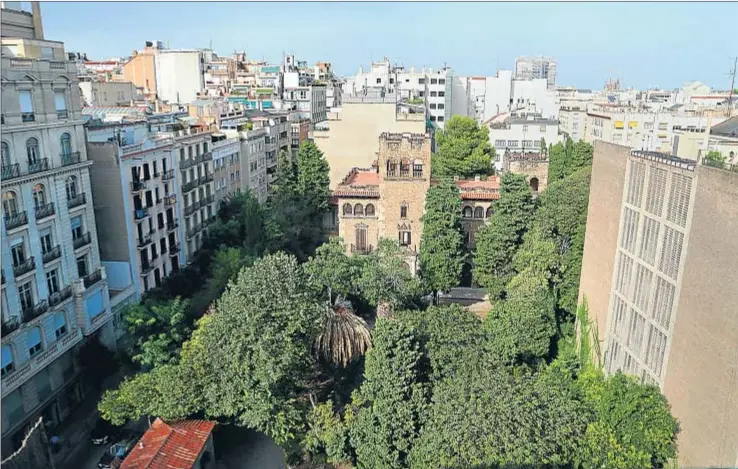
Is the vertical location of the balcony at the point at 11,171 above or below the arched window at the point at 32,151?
below

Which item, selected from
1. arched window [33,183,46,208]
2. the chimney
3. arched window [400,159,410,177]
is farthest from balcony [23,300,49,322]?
arched window [400,159,410,177]

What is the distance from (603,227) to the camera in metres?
27.5

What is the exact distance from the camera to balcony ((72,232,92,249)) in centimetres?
3016

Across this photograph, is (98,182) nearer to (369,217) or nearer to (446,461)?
(369,217)

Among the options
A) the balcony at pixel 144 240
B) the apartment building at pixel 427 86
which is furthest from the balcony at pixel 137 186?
the apartment building at pixel 427 86

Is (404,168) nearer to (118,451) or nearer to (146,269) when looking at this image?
(146,269)

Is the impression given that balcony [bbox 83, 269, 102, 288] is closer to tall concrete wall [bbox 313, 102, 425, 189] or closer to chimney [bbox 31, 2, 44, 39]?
chimney [bbox 31, 2, 44, 39]

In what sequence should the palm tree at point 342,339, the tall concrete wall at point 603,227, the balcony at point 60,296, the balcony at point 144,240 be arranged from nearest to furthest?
the palm tree at point 342,339, the tall concrete wall at point 603,227, the balcony at point 60,296, the balcony at point 144,240

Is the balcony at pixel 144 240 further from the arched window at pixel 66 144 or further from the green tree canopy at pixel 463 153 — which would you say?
the green tree canopy at pixel 463 153

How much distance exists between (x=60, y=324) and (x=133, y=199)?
9.48 m

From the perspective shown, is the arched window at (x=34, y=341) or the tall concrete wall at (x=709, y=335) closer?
the tall concrete wall at (x=709, y=335)

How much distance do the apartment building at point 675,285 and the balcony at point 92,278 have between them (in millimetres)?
27422

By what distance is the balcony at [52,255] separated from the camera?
1092 inches

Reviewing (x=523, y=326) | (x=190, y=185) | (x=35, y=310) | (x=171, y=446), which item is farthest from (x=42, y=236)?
(x=523, y=326)
